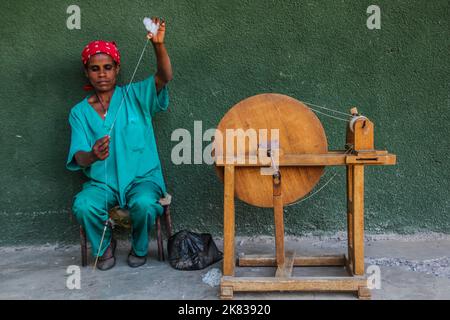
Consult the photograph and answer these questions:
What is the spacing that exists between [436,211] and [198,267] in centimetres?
192

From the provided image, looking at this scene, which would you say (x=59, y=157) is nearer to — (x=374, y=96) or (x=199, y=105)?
(x=199, y=105)

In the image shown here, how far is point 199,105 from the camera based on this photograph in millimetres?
4223

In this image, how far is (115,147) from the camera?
3.90 metres

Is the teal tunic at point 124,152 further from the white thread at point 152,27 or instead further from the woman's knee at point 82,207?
the white thread at point 152,27

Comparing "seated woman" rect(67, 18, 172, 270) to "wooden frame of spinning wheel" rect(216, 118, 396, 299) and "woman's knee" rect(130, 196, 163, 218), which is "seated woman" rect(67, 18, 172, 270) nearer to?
"woman's knee" rect(130, 196, 163, 218)

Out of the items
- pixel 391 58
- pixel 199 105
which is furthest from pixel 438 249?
pixel 199 105

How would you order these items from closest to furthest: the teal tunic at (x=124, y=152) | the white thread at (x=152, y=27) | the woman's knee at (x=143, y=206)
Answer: the white thread at (x=152, y=27) < the woman's knee at (x=143, y=206) < the teal tunic at (x=124, y=152)

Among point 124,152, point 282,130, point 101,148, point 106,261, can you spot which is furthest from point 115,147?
point 282,130

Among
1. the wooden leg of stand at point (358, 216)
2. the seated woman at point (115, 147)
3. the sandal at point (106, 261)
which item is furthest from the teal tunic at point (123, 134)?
the wooden leg of stand at point (358, 216)

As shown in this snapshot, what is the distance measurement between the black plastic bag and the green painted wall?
526mm

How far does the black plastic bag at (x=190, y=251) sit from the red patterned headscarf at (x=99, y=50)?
4.35 feet

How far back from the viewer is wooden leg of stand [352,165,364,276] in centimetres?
319

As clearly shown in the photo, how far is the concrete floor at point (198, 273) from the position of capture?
3.24 meters

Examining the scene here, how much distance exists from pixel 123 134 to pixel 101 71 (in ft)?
1.50
